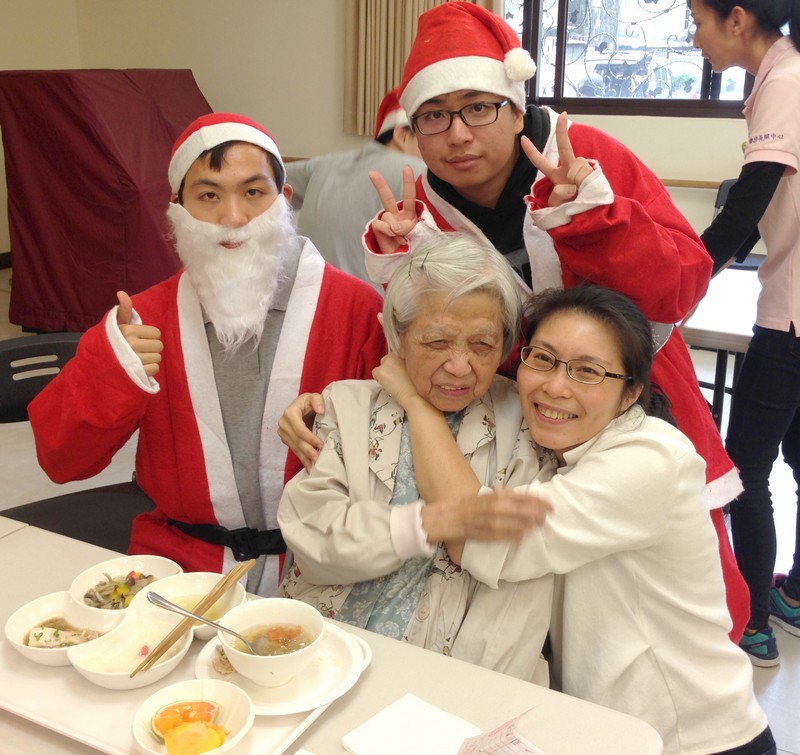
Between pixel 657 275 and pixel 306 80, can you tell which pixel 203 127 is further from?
pixel 306 80

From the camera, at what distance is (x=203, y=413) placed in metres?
1.72

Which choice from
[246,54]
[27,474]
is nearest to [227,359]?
[27,474]

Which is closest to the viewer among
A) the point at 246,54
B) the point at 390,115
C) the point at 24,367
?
the point at 24,367

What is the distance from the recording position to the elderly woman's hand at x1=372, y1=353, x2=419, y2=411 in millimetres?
1519

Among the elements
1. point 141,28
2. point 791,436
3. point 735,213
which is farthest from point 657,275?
point 141,28

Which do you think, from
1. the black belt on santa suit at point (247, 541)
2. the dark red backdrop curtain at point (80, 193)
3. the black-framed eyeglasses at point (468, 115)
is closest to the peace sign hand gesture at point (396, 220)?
the black-framed eyeglasses at point (468, 115)

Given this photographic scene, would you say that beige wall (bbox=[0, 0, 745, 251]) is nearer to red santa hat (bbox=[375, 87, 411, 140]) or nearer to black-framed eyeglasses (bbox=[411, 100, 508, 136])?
red santa hat (bbox=[375, 87, 411, 140])

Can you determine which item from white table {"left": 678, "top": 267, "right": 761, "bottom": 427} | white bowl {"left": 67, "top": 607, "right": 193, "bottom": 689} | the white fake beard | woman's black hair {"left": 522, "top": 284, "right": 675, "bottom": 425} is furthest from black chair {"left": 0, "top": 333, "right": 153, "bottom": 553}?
white table {"left": 678, "top": 267, "right": 761, "bottom": 427}

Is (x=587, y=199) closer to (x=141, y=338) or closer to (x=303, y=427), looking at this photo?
(x=303, y=427)

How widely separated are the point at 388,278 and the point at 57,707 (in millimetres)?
960

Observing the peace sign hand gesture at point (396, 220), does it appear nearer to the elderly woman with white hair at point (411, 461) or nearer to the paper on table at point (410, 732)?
the elderly woman with white hair at point (411, 461)

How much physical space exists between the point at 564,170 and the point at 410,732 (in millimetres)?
940

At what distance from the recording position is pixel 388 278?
166 centimetres

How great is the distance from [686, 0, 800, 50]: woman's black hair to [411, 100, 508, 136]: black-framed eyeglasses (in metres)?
0.93
